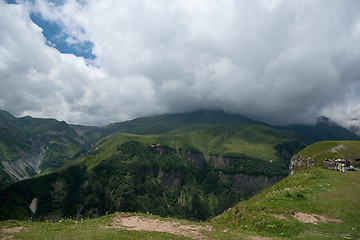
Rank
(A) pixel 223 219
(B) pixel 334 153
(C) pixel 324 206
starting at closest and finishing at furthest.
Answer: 1. (C) pixel 324 206
2. (A) pixel 223 219
3. (B) pixel 334 153

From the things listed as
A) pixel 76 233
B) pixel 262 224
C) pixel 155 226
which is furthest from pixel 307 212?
pixel 76 233

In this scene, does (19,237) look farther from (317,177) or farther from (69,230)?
(317,177)

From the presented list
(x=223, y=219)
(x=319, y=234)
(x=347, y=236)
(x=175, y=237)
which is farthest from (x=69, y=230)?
(x=347, y=236)

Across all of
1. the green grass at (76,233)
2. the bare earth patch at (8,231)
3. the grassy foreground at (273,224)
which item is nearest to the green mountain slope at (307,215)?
the grassy foreground at (273,224)

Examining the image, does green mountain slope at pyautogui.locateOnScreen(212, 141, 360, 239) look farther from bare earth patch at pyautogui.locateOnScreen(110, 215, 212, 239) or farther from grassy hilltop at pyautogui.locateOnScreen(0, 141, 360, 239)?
bare earth patch at pyautogui.locateOnScreen(110, 215, 212, 239)

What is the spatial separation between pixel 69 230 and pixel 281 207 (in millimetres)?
31430

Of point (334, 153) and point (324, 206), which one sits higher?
point (334, 153)

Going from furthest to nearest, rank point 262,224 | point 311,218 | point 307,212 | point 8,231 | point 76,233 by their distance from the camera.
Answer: point 307,212 → point 311,218 → point 262,224 → point 8,231 → point 76,233

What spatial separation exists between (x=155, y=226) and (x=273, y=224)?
54.4 ft

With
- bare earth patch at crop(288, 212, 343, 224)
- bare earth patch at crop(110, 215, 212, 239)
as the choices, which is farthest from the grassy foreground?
bare earth patch at crop(110, 215, 212, 239)

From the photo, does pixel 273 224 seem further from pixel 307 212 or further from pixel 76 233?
pixel 76 233

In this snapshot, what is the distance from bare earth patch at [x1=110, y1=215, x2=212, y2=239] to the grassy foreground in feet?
1.88

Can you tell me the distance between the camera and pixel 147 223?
28.6m

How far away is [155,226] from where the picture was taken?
2725 cm
